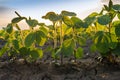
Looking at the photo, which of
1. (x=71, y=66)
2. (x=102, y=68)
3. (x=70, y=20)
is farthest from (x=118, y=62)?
(x=70, y=20)

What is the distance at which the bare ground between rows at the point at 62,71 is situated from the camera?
269cm

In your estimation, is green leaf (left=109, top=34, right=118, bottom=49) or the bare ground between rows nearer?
green leaf (left=109, top=34, right=118, bottom=49)

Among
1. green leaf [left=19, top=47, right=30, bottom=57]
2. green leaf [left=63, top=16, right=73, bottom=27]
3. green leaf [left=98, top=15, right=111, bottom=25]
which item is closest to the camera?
green leaf [left=98, top=15, right=111, bottom=25]

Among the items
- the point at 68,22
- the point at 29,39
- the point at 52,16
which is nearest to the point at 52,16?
the point at 52,16

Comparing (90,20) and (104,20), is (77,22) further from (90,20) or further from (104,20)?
(104,20)

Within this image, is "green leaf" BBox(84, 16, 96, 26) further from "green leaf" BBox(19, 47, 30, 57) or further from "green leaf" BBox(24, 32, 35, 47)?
"green leaf" BBox(19, 47, 30, 57)

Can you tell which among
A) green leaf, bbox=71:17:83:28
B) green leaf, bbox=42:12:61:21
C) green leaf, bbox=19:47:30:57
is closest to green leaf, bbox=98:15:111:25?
green leaf, bbox=71:17:83:28

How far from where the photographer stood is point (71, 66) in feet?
9.46

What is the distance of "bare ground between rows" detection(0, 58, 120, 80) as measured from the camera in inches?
106

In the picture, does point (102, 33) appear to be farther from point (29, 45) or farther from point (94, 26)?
point (29, 45)

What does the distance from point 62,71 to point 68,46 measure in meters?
0.29

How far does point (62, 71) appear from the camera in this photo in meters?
2.82

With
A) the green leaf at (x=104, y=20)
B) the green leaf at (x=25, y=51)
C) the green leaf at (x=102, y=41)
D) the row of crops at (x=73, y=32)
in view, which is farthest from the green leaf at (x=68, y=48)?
the green leaf at (x=25, y=51)

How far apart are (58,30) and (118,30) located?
0.62m
